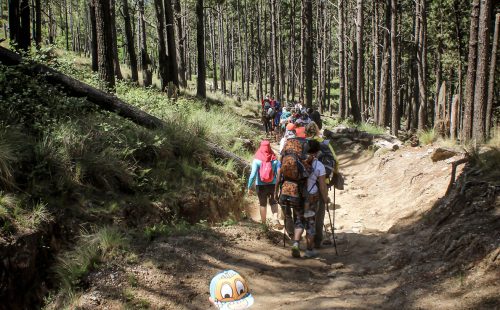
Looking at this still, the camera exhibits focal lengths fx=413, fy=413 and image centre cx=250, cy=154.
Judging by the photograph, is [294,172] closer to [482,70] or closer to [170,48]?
[482,70]

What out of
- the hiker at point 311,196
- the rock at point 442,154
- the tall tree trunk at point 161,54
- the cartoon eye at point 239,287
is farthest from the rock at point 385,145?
the cartoon eye at point 239,287

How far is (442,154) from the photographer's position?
34.2 ft

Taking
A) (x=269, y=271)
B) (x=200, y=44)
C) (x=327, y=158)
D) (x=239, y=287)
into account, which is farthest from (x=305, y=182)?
(x=200, y=44)

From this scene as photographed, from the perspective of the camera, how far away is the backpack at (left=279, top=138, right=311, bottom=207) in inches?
261

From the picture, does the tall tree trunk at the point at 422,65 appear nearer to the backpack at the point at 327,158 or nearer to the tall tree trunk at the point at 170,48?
the tall tree trunk at the point at 170,48

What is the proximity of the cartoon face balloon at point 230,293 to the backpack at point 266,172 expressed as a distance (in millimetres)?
5012

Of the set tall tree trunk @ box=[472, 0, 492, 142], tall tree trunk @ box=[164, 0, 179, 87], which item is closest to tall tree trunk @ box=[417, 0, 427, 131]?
tall tree trunk @ box=[472, 0, 492, 142]

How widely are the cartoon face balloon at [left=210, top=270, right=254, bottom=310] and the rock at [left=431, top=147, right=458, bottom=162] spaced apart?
347 inches

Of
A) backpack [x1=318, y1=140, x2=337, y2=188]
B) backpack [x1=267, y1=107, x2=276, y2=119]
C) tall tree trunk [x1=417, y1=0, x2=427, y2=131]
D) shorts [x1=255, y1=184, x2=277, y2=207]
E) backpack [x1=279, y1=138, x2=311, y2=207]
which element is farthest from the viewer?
tall tree trunk [x1=417, y1=0, x2=427, y2=131]

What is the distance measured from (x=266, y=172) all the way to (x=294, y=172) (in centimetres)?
150

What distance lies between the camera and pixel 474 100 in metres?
11.8

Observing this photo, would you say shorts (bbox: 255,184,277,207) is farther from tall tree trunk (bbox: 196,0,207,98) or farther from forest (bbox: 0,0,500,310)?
tall tree trunk (bbox: 196,0,207,98)

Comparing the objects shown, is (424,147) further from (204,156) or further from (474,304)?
(474,304)

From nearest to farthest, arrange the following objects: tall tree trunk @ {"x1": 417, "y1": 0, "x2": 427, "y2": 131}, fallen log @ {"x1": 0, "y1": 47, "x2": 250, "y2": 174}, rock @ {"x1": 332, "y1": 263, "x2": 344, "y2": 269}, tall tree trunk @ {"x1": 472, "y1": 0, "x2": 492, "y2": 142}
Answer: rock @ {"x1": 332, "y1": 263, "x2": 344, "y2": 269}, fallen log @ {"x1": 0, "y1": 47, "x2": 250, "y2": 174}, tall tree trunk @ {"x1": 472, "y1": 0, "x2": 492, "y2": 142}, tall tree trunk @ {"x1": 417, "y1": 0, "x2": 427, "y2": 131}
